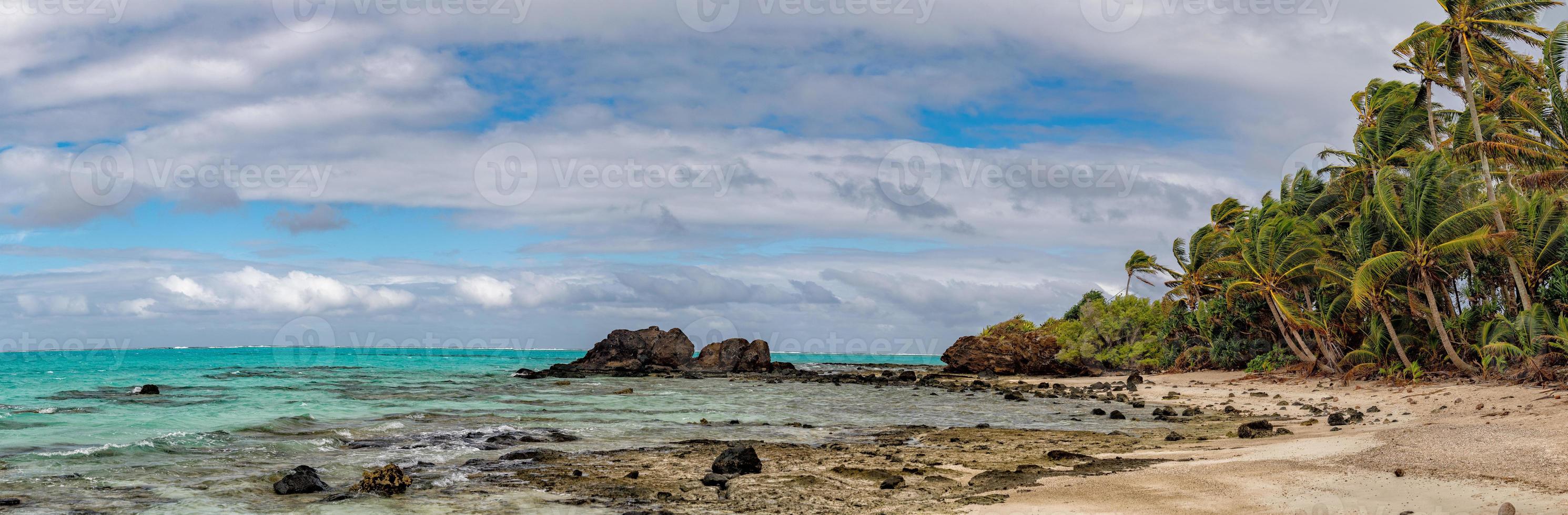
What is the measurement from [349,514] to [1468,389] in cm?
2780

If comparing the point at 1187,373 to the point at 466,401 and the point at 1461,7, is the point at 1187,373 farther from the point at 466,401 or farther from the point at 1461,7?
the point at 466,401

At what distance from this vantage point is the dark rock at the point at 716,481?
506 inches

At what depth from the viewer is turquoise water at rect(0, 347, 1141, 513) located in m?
12.7

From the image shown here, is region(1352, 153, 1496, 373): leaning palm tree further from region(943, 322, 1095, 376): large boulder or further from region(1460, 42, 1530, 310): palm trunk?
region(943, 322, 1095, 376): large boulder

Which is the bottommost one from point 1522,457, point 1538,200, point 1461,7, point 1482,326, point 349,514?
point 349,514

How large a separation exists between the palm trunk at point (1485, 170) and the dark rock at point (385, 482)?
2994cm

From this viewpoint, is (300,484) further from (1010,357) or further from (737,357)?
(737,357)

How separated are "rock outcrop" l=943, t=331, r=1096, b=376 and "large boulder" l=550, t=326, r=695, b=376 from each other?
778 inches

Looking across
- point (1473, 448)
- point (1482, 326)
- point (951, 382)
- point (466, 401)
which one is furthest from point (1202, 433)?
point (951, 382)

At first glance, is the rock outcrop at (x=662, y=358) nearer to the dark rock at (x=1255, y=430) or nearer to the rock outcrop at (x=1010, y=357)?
the rock outcrop at (x=1010, y=357)

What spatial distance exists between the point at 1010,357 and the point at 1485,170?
34.4 m

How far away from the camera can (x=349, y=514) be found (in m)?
11.1

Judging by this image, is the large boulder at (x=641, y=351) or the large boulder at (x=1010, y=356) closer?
the large boulder at (x=1010, y=356)

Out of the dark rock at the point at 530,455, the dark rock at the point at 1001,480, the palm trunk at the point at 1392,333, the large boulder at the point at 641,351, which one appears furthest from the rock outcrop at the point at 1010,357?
the dark rock at the point at 1001,480
